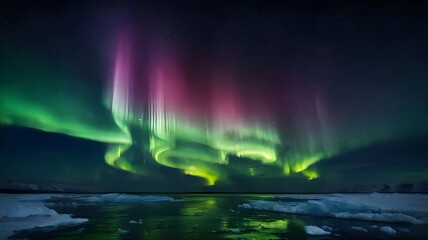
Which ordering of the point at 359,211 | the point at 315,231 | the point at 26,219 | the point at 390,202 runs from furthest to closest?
1. the point at 390,202
2. the point at 359,211
3. the point at 26,219
4. the point at 315,231

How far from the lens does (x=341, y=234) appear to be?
21.9 metres

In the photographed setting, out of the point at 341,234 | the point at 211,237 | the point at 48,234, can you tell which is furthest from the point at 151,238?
the point at 341,234

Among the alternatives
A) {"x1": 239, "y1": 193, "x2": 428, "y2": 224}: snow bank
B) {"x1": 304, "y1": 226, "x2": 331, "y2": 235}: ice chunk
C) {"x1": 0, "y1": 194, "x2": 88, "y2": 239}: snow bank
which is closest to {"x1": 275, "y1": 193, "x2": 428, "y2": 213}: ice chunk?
{"x1": 239, "y1": 193, "x2": 428, "y2": 224}: snow bank

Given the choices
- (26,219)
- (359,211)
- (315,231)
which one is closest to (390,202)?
(359,211)

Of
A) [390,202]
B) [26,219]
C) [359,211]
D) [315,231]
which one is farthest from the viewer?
[390,202]

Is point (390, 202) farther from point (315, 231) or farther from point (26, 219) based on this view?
point (26, 219)

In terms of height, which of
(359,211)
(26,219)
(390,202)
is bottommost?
(359,211)

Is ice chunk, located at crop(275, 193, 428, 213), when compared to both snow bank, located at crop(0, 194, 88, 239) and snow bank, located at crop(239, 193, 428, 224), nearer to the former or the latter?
snow bank, located at crop(239, 193, 428, 224)

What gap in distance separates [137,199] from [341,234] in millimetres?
53633

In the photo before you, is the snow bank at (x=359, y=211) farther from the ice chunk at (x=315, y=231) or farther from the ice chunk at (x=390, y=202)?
the ice chunk at (x=315, y=231)

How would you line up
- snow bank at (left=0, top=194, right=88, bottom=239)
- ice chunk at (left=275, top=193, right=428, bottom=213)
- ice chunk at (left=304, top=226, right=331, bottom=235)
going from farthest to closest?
1. ice chunk at (left=275, top=193, right=428, bottom=213)
2. ice chunk at (left=304, top=226, right=331, bottom=235)
3. snow bank at (left=0, top=194, right=88, bottom=239)

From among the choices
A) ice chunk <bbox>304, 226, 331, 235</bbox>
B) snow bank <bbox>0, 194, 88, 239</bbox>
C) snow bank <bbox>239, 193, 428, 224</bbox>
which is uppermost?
snow bank <bbox>0, 194, 88, 239</bbox>

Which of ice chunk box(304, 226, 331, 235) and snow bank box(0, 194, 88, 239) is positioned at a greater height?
snow bank box(0, 194, 88, 239)

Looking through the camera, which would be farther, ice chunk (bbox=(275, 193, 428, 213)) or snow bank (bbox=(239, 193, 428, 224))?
ice chunk (bbox=(275, 193, 428, 213))
